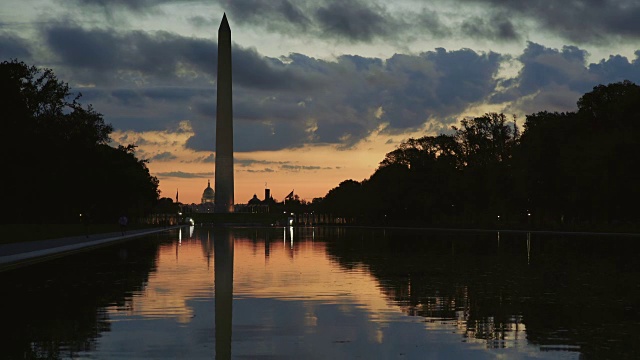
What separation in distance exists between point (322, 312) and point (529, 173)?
7774 cm

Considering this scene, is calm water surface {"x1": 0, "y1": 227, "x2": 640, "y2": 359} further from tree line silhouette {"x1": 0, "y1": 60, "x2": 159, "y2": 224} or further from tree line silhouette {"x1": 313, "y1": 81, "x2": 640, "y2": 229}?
tree line silhouette {"x1": 313, "y1": 81, "x2": 640, "y2": 229}

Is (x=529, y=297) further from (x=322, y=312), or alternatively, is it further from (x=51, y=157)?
(x=51, y=157)

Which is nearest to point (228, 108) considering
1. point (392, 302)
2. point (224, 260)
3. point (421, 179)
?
point (421, 179)

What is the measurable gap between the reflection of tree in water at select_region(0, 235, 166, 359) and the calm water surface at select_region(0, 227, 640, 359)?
1.2 inches

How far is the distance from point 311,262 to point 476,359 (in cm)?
2077

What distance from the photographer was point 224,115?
98625 millimetres

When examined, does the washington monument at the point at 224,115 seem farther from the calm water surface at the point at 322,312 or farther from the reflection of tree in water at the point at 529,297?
the calm water surface at the point at 322,312

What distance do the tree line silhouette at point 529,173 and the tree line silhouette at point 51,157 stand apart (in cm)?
4299

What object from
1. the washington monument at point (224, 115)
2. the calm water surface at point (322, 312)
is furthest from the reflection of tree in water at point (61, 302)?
the washington monument at point (224, 115)

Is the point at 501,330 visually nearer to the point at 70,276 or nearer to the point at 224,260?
the point at 70,276

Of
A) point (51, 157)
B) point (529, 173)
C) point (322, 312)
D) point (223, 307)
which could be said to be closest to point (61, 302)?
point (223, 307)

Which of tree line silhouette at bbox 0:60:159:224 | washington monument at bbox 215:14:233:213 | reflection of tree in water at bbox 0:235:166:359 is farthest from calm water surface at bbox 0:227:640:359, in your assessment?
washington monument at bbox 215:14:233:213

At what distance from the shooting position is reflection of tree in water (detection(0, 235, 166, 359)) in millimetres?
11867

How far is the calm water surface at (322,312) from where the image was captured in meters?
11.5
